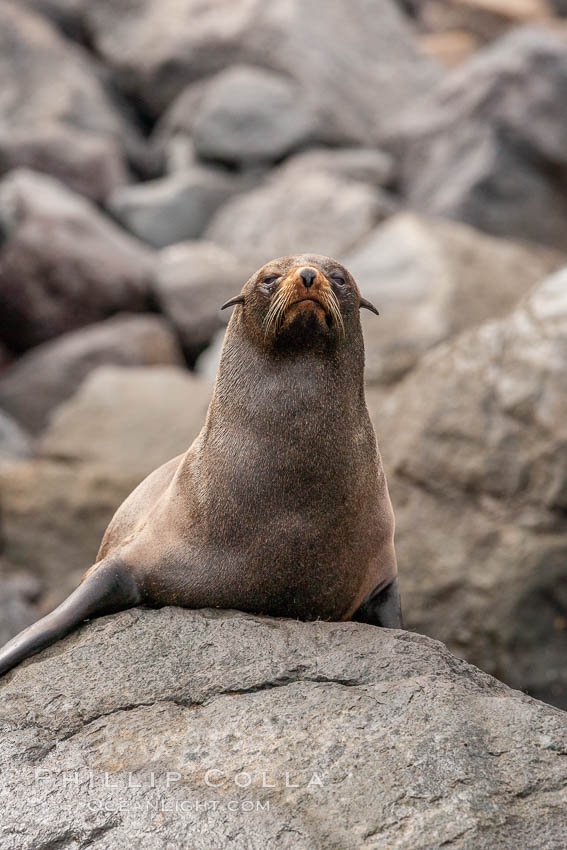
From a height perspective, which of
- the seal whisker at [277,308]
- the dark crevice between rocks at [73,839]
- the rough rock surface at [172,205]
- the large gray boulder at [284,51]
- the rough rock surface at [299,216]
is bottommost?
the dark crevice between rocks at [73,839]

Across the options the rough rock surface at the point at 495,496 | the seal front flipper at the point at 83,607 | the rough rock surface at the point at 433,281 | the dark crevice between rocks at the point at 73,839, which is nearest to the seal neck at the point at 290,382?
the seal front flipper at the point at 83,607

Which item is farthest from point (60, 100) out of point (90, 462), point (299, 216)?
point (90, 462)

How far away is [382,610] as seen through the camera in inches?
196

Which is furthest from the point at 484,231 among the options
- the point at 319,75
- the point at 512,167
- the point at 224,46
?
the point at 224,46

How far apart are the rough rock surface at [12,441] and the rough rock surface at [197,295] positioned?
10.2 ft

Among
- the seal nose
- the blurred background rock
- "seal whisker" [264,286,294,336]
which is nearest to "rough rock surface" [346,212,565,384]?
the blurred background rock

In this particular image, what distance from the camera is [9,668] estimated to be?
4414 mm

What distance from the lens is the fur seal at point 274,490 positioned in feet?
14.8

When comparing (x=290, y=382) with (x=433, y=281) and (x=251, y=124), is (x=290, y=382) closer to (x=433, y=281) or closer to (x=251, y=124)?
(x=433, y=281)

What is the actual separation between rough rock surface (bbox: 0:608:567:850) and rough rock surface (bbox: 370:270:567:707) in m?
4.15

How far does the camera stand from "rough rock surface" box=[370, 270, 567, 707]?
8438 mm

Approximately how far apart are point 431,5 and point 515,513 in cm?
2263

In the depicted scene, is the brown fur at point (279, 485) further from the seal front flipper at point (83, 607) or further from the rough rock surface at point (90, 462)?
the rough rock surface at point (90, 462)

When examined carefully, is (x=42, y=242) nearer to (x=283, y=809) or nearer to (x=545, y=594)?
(x=545, y=594)
